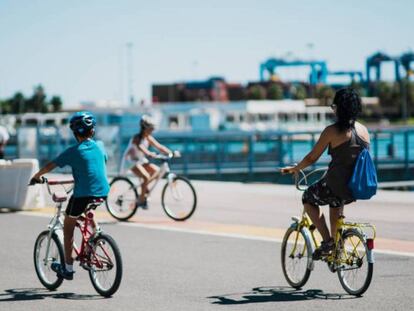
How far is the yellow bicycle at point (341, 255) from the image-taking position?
844 centimetres

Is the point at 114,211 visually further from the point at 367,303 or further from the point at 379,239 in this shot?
the point at 367,303

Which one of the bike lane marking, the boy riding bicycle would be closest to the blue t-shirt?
the boy riding bicycle

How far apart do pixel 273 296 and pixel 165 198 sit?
737cm

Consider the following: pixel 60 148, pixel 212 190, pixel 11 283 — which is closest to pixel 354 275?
pixel 11 283

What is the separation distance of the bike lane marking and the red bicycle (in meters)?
4.35

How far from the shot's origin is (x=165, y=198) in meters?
16.3

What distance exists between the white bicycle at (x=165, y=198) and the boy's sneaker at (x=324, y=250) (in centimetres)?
734

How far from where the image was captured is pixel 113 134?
31484 millimetres

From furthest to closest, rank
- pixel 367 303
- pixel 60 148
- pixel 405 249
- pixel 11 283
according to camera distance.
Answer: pixel 60 148 → pixel 405 249 → pixel 11 283 → pixel 367 303

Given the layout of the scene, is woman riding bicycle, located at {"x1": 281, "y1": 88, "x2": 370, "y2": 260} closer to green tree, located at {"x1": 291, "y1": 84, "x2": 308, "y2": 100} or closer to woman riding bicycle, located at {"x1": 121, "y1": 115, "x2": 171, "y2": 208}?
woman riding bicycle, located at {"x1": 121, "y1": 115, "x2": 171, "y2": 208}

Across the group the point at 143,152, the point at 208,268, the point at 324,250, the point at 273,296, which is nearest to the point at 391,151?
the point at 143,152

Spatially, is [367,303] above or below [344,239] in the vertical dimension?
below

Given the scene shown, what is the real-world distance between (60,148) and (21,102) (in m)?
97.6

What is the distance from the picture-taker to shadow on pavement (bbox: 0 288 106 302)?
9075 mm
